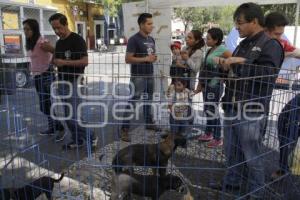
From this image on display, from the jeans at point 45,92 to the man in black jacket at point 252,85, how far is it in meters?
2.16

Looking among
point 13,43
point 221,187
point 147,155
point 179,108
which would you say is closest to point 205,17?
point 13,43

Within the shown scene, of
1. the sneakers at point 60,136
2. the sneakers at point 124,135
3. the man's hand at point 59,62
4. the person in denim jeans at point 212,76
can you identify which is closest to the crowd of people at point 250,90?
the person in denim jeans at point 212,76

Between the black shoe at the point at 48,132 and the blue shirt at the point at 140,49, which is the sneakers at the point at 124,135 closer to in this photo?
the blue shirt at the point at 140,49

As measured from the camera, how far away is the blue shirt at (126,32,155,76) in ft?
16.0

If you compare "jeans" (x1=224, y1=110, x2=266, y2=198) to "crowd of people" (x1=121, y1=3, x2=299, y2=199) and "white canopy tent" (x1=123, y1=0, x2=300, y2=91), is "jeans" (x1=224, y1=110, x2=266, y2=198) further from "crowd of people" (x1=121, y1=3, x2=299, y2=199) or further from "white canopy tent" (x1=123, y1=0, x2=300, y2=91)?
"white canopy tent" (x1=123, y1=0, x2=300, y2=91)

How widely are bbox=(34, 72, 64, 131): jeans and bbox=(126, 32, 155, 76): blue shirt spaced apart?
49.2 inches

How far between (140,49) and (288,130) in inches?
94.8

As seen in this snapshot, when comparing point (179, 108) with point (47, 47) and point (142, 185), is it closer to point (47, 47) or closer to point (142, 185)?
point (142, 185)

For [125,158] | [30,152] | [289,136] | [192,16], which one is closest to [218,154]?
[289,136]

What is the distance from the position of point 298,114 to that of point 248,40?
97 cm

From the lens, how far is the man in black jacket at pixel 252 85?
9.01ft

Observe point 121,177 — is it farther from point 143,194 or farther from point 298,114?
point 298,114

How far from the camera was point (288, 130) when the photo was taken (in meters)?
3.36

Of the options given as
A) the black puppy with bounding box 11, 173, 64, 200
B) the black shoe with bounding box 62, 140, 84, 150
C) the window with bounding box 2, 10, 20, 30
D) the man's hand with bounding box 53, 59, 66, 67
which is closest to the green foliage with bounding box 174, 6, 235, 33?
the window with bounding box 2, 10, 20, 30
